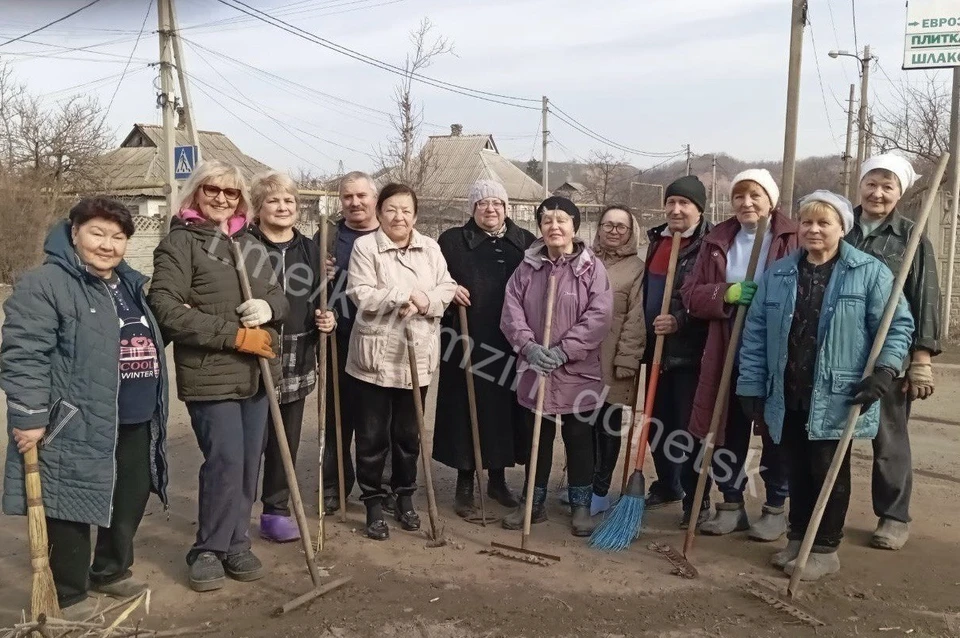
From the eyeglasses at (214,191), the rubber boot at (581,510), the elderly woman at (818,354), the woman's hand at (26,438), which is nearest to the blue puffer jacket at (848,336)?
the elderly woman at (818,354)

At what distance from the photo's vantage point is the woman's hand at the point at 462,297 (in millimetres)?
4484

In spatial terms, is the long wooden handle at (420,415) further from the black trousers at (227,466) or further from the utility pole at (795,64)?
the utility pole at (795,64)

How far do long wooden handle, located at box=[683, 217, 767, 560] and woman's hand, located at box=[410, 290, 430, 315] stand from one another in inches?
60.9

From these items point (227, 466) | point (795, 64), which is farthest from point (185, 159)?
point (227, 466)

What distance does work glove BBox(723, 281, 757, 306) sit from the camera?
3.85 m

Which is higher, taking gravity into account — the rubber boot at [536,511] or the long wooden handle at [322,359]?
the long wooden handle at [322,359]

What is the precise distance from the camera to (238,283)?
11.8 feet

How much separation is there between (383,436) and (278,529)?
0.74 meters

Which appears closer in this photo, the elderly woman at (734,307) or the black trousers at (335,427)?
the elderly woman at (734,307)

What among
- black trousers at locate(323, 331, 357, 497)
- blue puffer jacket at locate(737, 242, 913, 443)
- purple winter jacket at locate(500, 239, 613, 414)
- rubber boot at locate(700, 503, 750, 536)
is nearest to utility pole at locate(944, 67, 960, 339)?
rubber boot at locate(700, 503, 750, 536)

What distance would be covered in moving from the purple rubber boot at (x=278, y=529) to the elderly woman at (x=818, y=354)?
243cm

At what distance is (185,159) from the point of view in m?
12.1

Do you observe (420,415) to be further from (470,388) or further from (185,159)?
(185,159)

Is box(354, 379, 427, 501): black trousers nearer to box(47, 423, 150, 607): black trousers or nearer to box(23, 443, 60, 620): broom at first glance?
box(47, 423, 150, 607): black trousers
